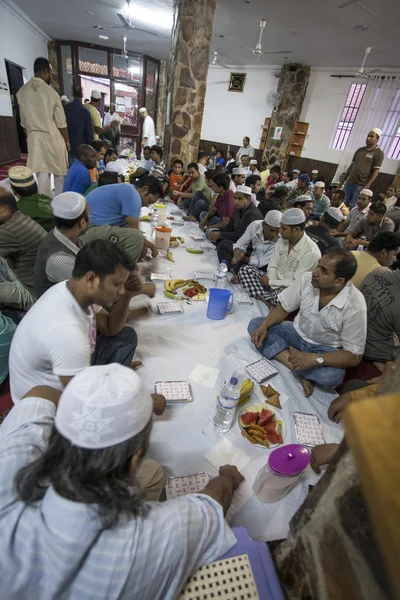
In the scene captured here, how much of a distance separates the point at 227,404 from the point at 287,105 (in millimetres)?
11089

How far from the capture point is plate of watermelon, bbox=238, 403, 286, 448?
5.28ft

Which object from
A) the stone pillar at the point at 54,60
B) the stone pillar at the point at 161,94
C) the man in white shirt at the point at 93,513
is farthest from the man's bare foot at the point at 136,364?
the stone pillar at the point at 54,60

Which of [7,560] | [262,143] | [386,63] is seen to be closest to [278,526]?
[7,560]

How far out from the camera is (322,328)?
2.09m

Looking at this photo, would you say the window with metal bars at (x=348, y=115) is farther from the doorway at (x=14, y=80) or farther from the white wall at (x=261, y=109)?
the doorway at (x=14, y=80)

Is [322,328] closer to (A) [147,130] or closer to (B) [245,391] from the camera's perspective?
(B) [245,391]

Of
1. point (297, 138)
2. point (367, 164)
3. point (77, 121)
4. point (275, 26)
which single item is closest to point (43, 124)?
point (77, 121)

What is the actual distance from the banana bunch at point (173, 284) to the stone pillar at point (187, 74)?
425 centimetres

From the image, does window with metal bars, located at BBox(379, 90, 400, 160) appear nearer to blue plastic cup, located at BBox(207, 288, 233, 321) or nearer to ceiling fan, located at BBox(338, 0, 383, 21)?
ceiling fan, located at BBox(338, 0, 383, 21)

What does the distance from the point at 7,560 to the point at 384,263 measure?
3.15m

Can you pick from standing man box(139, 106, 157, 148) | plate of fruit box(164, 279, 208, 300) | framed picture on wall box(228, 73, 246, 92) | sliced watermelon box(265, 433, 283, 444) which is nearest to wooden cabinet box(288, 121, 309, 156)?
framed picture on wall box(228, 73, 246, 92)

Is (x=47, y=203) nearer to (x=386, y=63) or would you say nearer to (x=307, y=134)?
(x=386, y=63)

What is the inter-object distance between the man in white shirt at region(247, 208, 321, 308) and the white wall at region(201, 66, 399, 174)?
8.16 meters

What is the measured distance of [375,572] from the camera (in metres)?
0.60
